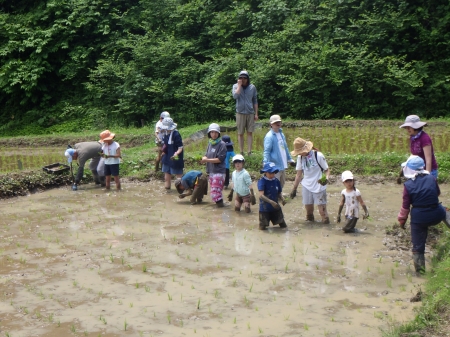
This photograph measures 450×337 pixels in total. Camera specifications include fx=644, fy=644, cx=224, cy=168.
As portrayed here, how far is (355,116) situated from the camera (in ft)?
71.7

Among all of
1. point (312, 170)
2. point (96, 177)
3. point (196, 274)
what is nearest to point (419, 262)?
point (196, 274)

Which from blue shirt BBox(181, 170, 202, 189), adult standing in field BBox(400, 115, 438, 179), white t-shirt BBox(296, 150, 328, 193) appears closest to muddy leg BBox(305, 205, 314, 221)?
white t-shirt BBox(296, 150, 328, 193)

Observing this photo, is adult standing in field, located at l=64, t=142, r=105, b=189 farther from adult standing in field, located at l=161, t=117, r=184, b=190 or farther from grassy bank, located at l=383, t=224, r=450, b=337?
grassy bank, located at l=383, t=224, r=450, b=337

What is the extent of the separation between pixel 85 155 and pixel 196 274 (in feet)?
21.0

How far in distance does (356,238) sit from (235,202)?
289 centimetres

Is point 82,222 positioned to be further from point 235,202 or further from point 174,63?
point 174,63

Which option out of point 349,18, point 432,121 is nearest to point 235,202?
point 432,121

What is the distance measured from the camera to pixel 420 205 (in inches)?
312

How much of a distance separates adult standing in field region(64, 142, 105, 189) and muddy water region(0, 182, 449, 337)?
202cm

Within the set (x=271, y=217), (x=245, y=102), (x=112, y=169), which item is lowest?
(x=271, y=217)

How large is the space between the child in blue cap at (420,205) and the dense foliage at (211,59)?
13.3 meters

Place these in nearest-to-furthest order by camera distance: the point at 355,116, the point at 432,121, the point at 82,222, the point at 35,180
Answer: the point at 82,222
the point at 35,180
the point at 432,121
the point at 355,116

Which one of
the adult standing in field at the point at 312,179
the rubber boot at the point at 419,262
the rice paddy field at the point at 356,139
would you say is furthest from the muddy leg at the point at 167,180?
the rubber boot at the point at 419,262

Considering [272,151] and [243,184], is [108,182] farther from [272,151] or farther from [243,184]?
[272,151]
